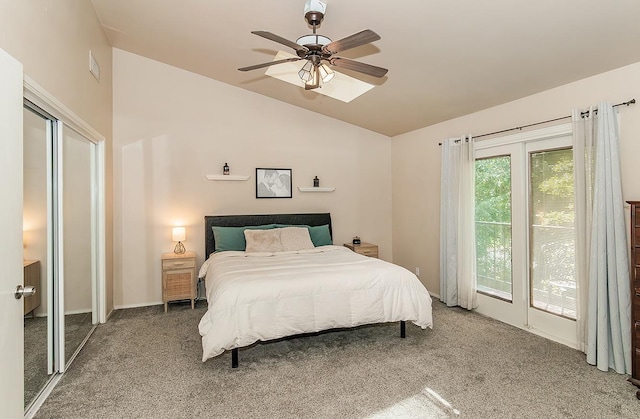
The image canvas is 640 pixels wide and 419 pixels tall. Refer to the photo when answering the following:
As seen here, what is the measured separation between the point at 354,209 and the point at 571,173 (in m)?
3.08

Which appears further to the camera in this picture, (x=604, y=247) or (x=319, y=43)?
(x=604, y=247)

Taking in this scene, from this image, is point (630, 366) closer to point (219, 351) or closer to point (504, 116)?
point (504, 116)

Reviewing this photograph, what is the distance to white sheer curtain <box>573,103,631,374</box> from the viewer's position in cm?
264

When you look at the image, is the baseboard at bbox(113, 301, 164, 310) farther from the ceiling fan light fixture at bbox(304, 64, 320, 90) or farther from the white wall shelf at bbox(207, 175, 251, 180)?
the ceiling fan light fixture at bbox(304, 64, 320, 90)

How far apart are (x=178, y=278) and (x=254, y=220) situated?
49.9 inches

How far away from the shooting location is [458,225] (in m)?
4.23

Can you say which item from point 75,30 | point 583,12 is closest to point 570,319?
point 583,12

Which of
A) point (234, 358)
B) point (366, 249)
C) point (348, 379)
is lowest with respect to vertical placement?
point (348, 379)

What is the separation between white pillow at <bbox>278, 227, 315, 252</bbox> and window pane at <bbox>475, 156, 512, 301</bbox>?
84.8 inches

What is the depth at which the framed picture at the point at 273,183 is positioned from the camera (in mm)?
5125

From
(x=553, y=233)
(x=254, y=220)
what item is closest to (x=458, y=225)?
(x=553, y=233)

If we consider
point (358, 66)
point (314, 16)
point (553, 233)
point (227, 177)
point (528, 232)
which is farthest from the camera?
point (227, 177)

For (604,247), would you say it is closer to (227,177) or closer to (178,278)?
(227,177)

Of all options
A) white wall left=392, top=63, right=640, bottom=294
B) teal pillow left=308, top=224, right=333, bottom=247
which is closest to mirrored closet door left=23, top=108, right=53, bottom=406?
teal pillow left=308, top=224, right=333, bottom=247
